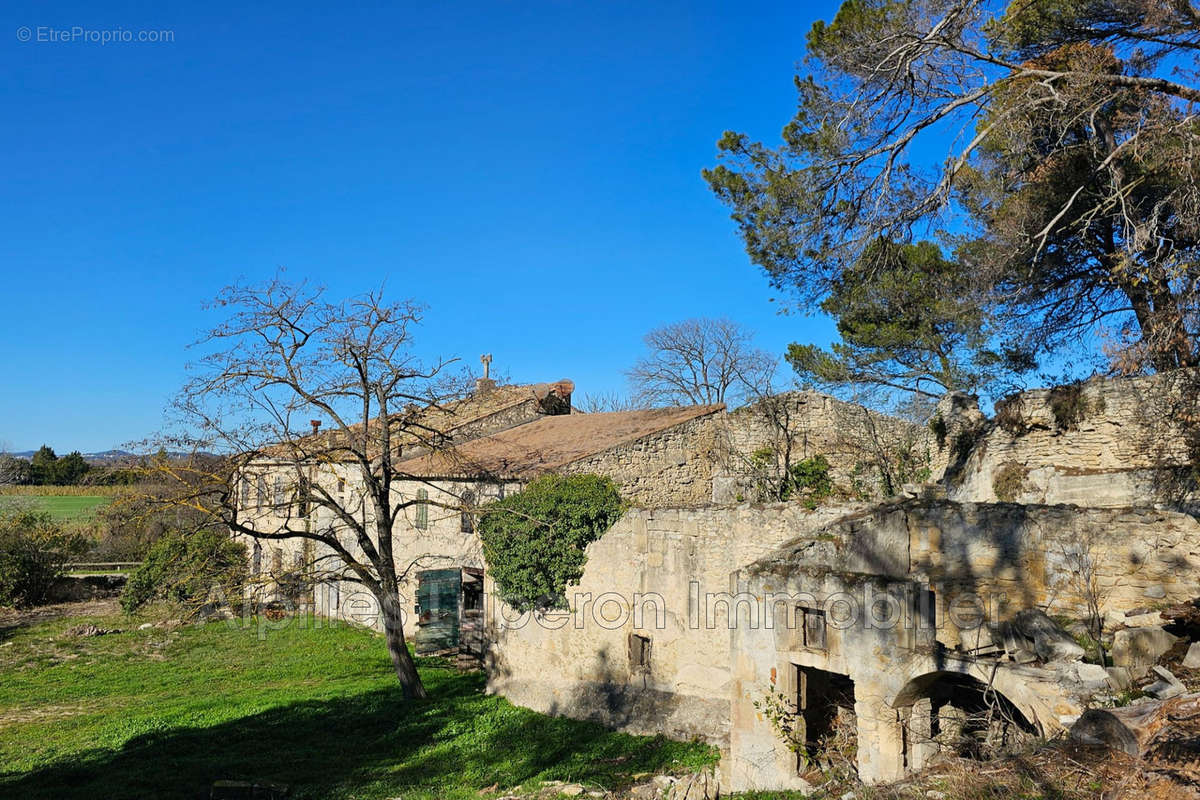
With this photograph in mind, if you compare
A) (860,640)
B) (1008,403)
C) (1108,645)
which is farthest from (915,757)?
(1008,403)

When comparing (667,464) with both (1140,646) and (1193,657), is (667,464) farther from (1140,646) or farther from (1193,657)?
(1193,657)

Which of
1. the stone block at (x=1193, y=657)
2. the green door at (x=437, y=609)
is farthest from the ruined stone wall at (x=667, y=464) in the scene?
the stone block at (x=1193, y=657)

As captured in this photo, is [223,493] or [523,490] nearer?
[223,493]

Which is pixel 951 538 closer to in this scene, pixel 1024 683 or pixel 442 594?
pixel 1024 683

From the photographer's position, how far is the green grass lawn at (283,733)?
37.2ft

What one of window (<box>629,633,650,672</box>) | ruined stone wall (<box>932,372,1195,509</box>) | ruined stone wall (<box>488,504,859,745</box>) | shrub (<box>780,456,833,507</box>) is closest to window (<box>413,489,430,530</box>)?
ruined stone wall (<box>488,504,859,745</box>)

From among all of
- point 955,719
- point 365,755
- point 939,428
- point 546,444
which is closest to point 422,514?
point 546,444

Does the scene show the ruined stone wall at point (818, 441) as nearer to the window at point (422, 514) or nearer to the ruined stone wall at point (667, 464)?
the ruined stone wall at point (667, 464)

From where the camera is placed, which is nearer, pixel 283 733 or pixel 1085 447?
pixel 1085 447

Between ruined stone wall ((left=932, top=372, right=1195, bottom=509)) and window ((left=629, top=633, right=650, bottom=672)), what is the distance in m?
6.49

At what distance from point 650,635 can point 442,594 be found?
7.14 metres

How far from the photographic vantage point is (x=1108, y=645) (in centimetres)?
834

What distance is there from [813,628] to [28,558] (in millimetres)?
28952

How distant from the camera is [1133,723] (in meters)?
5.51
